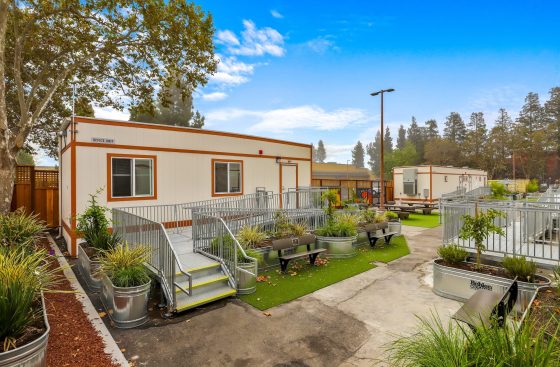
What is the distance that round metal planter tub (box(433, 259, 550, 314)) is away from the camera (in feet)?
15.6

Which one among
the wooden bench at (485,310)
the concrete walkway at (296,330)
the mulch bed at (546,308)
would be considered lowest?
the concrete walkway at (296,330)

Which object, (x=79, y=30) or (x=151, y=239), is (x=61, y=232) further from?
(x=151, y=239)

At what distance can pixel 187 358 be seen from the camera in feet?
12.1

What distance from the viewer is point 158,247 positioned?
5398mm

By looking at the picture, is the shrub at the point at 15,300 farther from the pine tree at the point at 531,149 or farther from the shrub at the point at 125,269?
the pine tree at the point at 531,149

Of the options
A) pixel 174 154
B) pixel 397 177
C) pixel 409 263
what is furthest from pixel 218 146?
pixel 397 177

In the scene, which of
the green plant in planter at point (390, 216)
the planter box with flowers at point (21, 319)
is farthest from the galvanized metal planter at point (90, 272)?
the green plant in planter at point (390, 216)

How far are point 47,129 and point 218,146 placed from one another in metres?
13.1

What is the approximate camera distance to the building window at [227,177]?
1173 cm

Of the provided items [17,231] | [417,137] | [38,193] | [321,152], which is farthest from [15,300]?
[321,152]

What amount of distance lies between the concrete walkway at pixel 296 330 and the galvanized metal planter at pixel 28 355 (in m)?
1.07

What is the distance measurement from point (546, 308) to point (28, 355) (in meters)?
6.26

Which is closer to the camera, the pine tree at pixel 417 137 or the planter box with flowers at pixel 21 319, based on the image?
the planter box with flowers at pixel 21 319

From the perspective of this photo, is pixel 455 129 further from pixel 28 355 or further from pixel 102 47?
pixel 28 355
